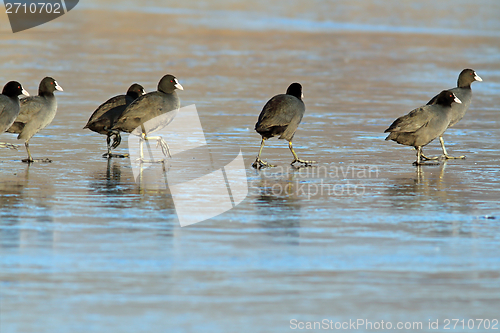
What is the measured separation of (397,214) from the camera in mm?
9188

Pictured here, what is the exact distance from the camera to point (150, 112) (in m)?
12.7

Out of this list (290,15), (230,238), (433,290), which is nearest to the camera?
(433,290)

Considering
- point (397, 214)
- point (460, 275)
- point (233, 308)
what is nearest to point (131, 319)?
point (233, 308)

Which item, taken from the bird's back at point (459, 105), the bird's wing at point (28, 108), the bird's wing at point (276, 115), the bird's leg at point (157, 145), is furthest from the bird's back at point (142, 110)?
the bird's back at point (459, 105)

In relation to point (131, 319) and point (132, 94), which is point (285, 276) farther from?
point (132, 94)

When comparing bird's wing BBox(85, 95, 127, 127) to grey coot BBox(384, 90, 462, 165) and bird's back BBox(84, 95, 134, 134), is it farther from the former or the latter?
grey coot BBox(384, 90, 462, 165)

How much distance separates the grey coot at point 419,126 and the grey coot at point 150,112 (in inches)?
132

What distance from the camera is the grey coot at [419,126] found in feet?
40.9

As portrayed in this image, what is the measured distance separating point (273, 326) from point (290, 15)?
4518 centimetres

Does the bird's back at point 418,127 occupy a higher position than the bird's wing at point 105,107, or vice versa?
the bird's wing at point 105,107

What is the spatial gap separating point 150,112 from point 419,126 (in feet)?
13.4

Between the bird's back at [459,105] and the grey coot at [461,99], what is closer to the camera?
the grey coot at [461,99]

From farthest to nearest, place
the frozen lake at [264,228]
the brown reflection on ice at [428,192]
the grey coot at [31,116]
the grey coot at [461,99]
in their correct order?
the grey coot at [461,99] < the grey coot at [31,116] < the brown reflection on ice at [428,192] < the frozen lake at [264,228]

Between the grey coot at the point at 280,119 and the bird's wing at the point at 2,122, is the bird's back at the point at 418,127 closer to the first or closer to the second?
Answer: the grey coot at the point at 280,119
